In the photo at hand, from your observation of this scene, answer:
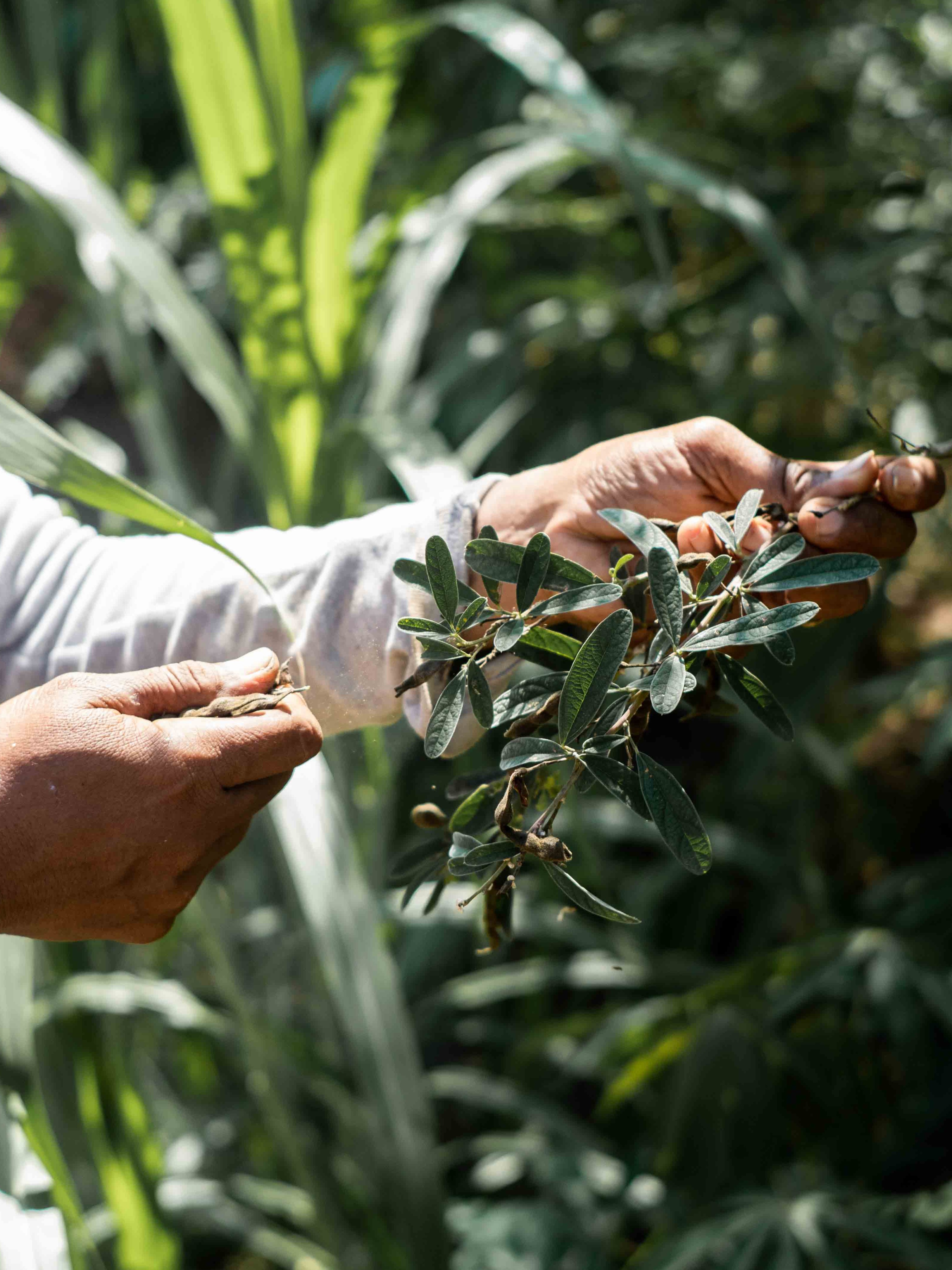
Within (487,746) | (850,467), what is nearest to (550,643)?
(850,467)

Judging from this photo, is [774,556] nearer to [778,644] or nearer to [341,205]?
[778,644]

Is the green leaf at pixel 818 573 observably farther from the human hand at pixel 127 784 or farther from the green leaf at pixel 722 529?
the human hand at pixel 127 784

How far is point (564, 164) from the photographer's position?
2.65 ft

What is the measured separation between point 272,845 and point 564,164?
549mm

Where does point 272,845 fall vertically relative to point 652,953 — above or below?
above

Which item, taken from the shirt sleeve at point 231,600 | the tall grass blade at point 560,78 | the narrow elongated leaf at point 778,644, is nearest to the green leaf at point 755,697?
the narrow elongated leaf at point 778,644

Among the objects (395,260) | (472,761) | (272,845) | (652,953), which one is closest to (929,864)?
(652,953)

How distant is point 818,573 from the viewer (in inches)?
12.5

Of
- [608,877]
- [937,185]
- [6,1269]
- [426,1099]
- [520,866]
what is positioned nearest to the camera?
[520,866]

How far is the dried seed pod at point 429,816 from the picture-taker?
38 cm

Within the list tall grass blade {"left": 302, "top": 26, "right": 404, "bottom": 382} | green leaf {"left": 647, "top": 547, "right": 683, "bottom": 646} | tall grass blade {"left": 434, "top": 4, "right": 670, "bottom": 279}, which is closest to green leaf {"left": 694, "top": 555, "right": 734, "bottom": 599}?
green leaf {"left": 647, "top": 547, "right": 683, "bottom": 646}

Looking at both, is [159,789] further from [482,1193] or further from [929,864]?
[482,1193]

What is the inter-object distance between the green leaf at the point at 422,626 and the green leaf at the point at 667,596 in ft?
0.21

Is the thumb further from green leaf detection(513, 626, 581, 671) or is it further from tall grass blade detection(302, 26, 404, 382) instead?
tall grass blade detection(302, 26, 404, 382)
